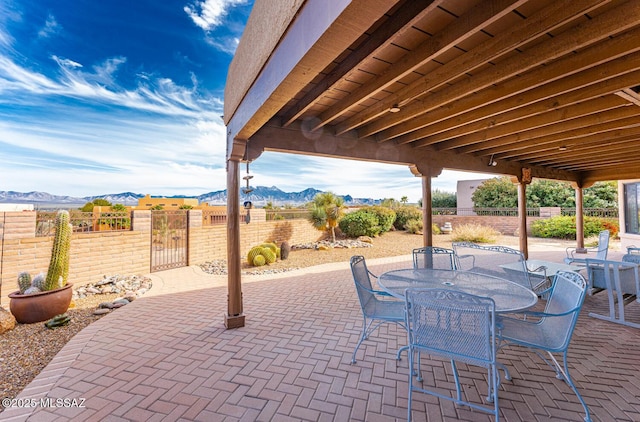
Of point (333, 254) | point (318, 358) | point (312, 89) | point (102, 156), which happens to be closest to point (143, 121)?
point (102, 156)

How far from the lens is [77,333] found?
10.5ft

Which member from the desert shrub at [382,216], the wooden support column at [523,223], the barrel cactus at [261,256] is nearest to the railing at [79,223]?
the barrel cactus at [261,256]

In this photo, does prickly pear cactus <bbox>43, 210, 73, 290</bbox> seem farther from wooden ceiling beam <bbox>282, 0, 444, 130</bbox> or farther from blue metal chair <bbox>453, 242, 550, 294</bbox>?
blue metal chair <bbox>453, 242, 550, 294</bbox>

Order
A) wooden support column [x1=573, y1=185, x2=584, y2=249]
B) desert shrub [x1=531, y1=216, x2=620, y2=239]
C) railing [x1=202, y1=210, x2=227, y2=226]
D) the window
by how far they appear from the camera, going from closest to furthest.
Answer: the window, wooden support column [x1=573, y1=185, x2=584, y2=249], railing [x1=202, y1=210, x2=227, y2=226], desert shrub [x1=531, y1=216, x2=620, y2=239]

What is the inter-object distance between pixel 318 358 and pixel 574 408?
189 cm

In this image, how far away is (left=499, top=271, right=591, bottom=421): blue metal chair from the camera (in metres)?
1.80

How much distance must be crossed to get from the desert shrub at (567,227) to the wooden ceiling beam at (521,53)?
12.8 m

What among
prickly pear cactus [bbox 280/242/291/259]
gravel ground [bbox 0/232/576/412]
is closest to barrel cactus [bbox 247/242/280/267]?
prickly pear cactus [bbox 280/242/291/259]

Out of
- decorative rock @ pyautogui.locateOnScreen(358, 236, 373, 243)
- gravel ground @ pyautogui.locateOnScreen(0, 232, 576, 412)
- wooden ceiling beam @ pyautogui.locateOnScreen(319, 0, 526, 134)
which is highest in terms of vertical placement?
wooden ceiling beam @ pyautogui.locateOnScreen(319, 0, 526, 134)

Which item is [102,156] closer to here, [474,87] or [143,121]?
[143,121]

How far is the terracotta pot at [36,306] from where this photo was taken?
3.46 m

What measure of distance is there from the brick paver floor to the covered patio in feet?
2.42

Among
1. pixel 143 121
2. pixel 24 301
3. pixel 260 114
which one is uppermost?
pixel 143 121

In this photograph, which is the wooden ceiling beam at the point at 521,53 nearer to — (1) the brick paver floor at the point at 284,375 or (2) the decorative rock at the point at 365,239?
(1) the brick paver floor at the point at 284,375
